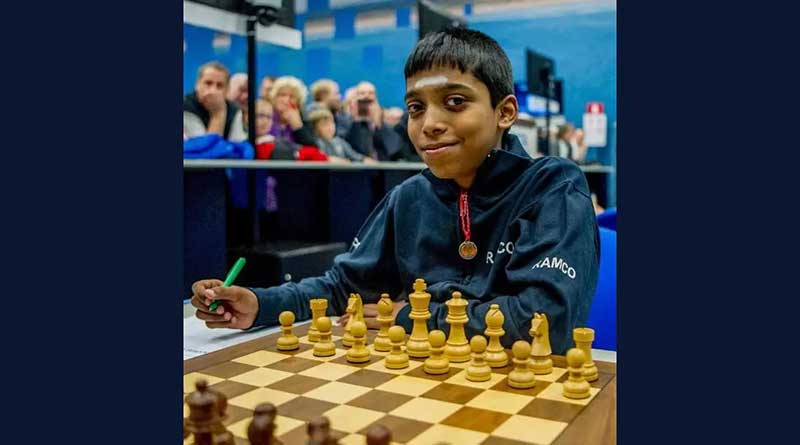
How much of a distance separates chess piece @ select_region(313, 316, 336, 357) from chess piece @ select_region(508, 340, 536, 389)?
297mm

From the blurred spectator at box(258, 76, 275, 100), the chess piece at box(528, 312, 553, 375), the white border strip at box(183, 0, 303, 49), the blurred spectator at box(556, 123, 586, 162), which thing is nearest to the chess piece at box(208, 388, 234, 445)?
the chess piece at box(528, 312, 553, 375)

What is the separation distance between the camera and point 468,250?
125 cm

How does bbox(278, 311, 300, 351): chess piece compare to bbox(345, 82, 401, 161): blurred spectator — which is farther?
bbox(345, 82, 401, 161): blurred spectator

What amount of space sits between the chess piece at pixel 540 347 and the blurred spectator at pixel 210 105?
1843 millimetres

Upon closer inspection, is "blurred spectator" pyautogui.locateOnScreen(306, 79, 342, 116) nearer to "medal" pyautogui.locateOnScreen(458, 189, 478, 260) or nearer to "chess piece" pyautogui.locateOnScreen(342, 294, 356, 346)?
"medal" pyautogui.locateOnScreen(458, 189, 478, 260)

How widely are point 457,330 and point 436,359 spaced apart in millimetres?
97

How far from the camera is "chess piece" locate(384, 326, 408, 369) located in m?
0.99

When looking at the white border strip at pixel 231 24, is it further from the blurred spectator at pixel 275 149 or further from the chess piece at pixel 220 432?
the chess piece at pixel 220 432

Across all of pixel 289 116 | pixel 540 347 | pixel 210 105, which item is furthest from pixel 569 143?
pixel 540 347

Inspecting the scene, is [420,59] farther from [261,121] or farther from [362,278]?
[261,121]

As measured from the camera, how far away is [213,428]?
67 cm

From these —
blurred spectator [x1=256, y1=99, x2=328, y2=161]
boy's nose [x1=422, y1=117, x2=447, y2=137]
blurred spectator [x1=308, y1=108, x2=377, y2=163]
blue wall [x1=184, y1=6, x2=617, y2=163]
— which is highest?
blue wall [x1=184, y1=6, x2=617, y2=163]
